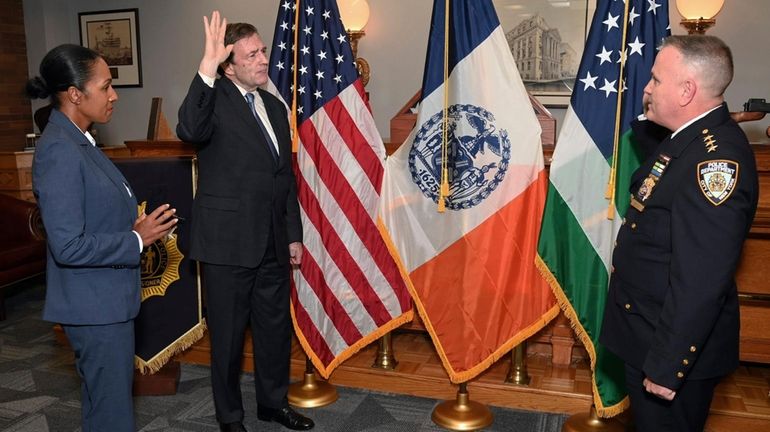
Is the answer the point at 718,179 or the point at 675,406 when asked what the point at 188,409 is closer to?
the point at 675,406

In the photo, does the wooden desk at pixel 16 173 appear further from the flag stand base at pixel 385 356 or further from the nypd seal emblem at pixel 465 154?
the nypd seal emblem at pixel 465 154

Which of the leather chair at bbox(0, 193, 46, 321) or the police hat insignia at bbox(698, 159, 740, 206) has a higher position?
the police hat insignia at bbox(698, 159, 740, 206)

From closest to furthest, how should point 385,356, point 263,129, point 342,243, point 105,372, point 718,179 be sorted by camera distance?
point 718,179 → point 105,372 → point 263,129 → point 342,243 → point 385,356

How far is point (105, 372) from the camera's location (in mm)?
1803

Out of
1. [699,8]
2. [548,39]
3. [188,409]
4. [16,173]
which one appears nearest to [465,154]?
[188,409]

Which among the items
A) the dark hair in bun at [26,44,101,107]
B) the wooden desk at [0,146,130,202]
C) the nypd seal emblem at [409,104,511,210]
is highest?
the dark hair in bun at [26,44,101,107]

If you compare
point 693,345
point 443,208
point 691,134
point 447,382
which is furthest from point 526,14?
point 693,345

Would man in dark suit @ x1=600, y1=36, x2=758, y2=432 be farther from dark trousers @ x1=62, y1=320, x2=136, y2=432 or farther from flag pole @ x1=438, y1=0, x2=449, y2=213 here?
dark trousers @ x1=62, y1=320, x2=136, y2=432

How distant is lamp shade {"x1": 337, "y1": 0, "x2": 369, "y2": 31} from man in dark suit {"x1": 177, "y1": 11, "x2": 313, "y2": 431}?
2.12 m

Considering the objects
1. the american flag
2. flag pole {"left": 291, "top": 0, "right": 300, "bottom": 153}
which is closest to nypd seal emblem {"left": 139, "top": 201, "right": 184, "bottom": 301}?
the american flag

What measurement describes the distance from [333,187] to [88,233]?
3.96 feet

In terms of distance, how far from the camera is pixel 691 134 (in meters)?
1.62

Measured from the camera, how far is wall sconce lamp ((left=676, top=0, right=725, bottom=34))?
3742mm

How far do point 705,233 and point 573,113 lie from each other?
1.03 metres
